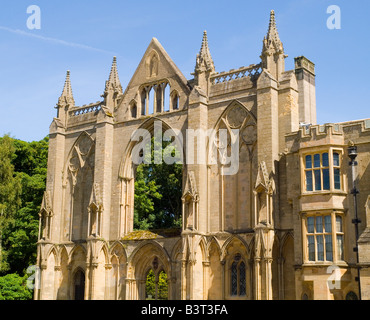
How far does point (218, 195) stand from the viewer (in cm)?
2911

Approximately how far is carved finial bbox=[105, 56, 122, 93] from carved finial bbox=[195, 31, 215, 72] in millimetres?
6367

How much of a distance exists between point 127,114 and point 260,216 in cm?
1167

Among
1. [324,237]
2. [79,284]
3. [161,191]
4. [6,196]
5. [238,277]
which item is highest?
[161,191]

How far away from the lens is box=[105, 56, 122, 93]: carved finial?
35.1 meters

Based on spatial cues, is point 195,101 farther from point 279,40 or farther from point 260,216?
point 260,216

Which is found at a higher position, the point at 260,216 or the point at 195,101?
the point at 195,101

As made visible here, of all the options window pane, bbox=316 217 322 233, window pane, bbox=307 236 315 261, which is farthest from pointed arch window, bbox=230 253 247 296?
window pane, bbox=316 217 322 233

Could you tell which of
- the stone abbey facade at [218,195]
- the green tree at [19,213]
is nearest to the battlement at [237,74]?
the stone abbey facade at [218,195]

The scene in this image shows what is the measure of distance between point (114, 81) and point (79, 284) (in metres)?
12.7

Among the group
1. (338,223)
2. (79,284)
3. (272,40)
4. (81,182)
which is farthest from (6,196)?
(338,223)

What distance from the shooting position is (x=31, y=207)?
40.7 meters

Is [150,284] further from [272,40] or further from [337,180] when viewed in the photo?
[337,180]
